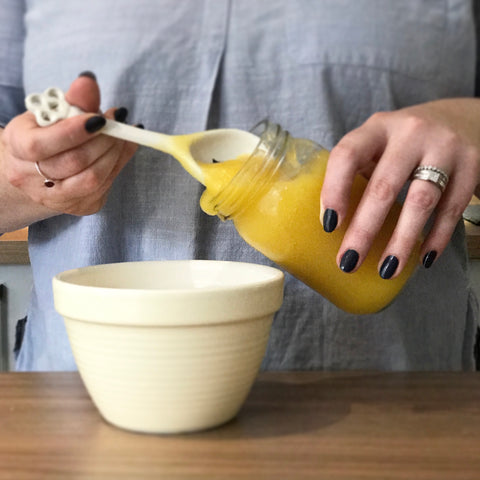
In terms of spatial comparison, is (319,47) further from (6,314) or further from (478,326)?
(6,314)

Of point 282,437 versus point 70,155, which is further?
point 70,155

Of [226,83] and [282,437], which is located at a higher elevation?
[226,83]

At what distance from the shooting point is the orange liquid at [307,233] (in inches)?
21.9

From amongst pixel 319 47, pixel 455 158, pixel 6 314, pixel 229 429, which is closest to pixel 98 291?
pixel 229 429

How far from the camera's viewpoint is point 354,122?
2.67 feet

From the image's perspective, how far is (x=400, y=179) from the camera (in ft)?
1.81

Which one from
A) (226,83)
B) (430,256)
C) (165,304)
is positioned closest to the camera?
(165,304)

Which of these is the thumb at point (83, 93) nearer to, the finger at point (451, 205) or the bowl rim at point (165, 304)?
the bowl rim at point (165, 304)

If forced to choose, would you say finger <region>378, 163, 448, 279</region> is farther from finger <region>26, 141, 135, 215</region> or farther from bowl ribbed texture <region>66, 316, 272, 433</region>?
finger <region>26, 141, 135, 215</region>

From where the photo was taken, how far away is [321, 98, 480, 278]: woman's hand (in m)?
0.54

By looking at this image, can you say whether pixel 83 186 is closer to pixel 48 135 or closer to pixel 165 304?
pixel 48 135

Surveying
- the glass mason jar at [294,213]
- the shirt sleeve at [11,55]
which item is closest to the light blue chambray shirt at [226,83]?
the shirt sleeve at [11,55]

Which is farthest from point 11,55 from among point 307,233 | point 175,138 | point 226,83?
point 307,233

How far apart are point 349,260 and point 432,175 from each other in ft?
0.32
